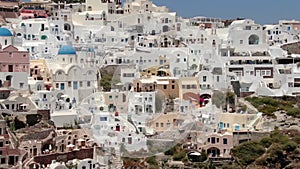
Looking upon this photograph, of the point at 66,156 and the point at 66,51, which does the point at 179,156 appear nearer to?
the point at 66,156

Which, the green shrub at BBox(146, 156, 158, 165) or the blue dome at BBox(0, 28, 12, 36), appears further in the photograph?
the blue dome at BBox(0, 28, 12, 36)

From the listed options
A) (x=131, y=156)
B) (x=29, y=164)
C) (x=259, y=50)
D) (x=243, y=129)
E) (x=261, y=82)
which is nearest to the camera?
(x=29, y=164)

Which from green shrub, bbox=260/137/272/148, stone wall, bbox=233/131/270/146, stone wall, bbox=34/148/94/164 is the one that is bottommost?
stone wall, bbox=34/148/94/164

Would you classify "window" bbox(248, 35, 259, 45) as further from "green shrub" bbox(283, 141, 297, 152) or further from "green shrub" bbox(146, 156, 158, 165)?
"green shrub" bbox(146, 156, 158, 165)

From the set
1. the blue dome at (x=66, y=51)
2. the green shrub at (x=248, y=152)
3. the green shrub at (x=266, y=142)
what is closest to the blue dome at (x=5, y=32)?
the blue dome at (x=66, y=51)

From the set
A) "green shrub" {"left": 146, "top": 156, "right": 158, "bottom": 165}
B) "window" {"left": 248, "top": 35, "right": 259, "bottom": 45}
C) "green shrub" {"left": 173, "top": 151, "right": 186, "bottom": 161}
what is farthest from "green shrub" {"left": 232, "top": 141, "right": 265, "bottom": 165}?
"window" {"left": 248, "top": 35, "right": 259, "bottom": 45}

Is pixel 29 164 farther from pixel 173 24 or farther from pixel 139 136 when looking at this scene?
pixel 173 24

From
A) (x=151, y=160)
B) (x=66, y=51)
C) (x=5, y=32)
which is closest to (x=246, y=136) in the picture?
(x=151, y=160)

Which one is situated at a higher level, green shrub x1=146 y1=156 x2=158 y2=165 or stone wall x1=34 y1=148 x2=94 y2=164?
stone wall x1=34 y1=148 x2=94 y2=164

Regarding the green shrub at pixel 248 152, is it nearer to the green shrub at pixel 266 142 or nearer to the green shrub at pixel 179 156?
the green shrub at pixel 266 142

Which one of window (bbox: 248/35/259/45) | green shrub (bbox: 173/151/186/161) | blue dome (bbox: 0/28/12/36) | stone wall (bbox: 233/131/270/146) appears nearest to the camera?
green shrub (bbox: 173/151/186/161)

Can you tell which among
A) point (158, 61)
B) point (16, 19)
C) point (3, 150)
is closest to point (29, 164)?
point (3, 150)
